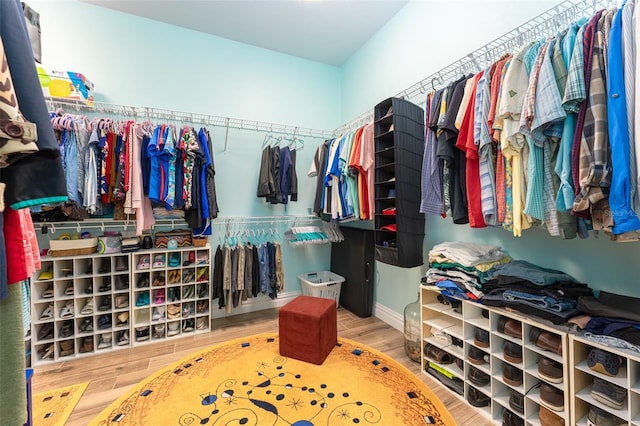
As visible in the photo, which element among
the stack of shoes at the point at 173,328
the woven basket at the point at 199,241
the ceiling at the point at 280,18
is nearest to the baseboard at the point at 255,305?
the stack of shoes at the point at 173,328

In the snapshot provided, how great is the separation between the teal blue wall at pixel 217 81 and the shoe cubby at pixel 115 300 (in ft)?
1.84

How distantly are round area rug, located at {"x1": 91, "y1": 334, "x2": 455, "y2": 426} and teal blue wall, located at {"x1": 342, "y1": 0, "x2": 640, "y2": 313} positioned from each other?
0.91 metres

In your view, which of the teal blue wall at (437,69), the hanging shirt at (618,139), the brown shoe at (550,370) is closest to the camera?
the hanging shirt at (618,139)

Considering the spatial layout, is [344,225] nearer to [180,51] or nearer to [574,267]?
[574,267]

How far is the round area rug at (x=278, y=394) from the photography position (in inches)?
59.7

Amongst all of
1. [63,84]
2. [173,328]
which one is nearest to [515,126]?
[173,328]

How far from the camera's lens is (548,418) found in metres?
1.28

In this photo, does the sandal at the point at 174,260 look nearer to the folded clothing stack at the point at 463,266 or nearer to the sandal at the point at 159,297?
the sandal at the point at 159,297

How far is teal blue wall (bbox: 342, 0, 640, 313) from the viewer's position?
137 centimetres

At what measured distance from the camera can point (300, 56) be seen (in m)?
3.36

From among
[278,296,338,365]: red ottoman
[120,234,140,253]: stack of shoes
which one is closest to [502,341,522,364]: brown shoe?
[278,296,338,365]: red ottoman

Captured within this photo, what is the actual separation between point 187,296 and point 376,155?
217cm

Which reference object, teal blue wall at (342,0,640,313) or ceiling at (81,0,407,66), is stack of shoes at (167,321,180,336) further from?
ceiling at (81,0,407,66)

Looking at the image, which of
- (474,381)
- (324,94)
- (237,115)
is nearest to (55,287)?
(237,115)
